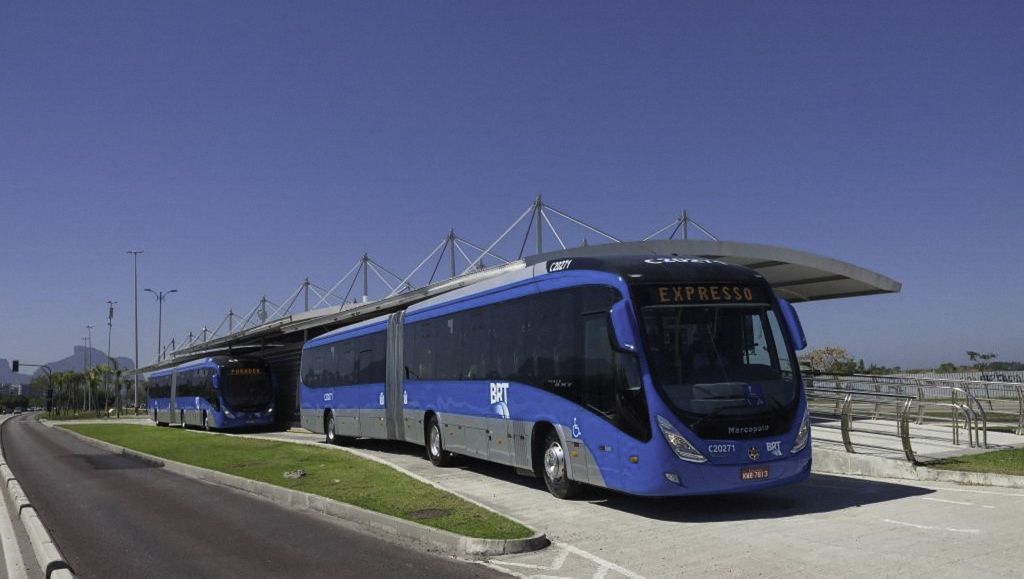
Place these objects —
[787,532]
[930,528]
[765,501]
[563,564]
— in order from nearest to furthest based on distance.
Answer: [563,564] < [930,528] < [787,532] < [765,501]

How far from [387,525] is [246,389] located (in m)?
28.9

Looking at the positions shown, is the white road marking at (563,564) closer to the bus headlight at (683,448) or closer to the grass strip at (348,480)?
the grass strip at (348,480)

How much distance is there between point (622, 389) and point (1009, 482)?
5.55 meters

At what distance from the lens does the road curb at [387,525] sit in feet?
29.8

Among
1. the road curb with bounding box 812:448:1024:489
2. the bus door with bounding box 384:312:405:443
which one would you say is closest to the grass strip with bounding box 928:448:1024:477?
the road curb with bounding box 812:448:1024:489

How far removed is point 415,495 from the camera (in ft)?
42.3

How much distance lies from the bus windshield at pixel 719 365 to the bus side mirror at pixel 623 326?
0.23 meters

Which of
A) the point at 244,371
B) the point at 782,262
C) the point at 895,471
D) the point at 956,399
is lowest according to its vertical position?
the point at 895,471

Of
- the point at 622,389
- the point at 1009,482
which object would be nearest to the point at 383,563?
the point at 622,389

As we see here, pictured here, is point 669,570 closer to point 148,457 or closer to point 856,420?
point 856,420

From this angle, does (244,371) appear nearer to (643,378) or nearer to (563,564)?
(643,378)

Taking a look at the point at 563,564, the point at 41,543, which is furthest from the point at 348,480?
the point at 563,564

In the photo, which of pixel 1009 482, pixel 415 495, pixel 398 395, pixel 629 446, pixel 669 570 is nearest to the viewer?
pixel 669 570

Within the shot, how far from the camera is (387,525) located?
35.6 feet
